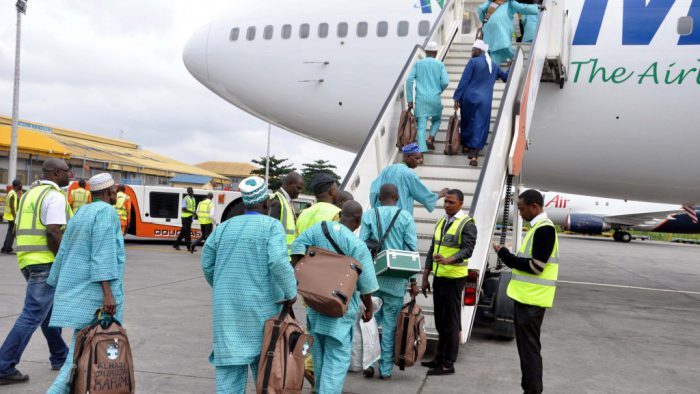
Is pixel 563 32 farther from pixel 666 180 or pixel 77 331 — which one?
pixel 77 331

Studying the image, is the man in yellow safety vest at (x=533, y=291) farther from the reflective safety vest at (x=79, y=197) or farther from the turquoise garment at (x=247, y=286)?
the reflective safety vest at (x=79, y=197)

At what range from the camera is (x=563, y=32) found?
788cm

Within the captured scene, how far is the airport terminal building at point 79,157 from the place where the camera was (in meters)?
29.2

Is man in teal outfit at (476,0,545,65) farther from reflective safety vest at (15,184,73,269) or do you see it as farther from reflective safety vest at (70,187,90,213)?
reflective safety vest at (70,187,90,213)

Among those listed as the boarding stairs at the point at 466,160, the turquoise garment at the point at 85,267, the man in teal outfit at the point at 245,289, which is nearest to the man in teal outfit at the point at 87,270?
the turquoise garment at the point at 85,267

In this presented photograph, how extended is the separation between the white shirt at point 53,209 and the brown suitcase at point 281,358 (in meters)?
2.22

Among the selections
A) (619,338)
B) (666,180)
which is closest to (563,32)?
(666,180)

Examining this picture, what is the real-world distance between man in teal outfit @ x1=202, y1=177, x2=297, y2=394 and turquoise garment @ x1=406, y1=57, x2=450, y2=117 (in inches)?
173

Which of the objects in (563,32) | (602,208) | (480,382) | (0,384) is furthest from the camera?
(602,208)

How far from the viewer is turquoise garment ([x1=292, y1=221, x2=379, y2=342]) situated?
3785 millimetres

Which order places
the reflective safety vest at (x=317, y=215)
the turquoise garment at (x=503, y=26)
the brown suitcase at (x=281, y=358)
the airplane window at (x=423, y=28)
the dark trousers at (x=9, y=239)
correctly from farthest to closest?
the dark trousers at (x=9, y=239) < the airplane window at (x=423, y=28) < the turquoise garment at (x=503, y=26) < the reflective safety vest at (x=317, y=215) < the brown suitcase at (x=281, y=358)

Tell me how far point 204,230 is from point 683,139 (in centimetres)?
1083

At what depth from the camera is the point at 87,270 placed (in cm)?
370

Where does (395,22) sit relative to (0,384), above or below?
above
